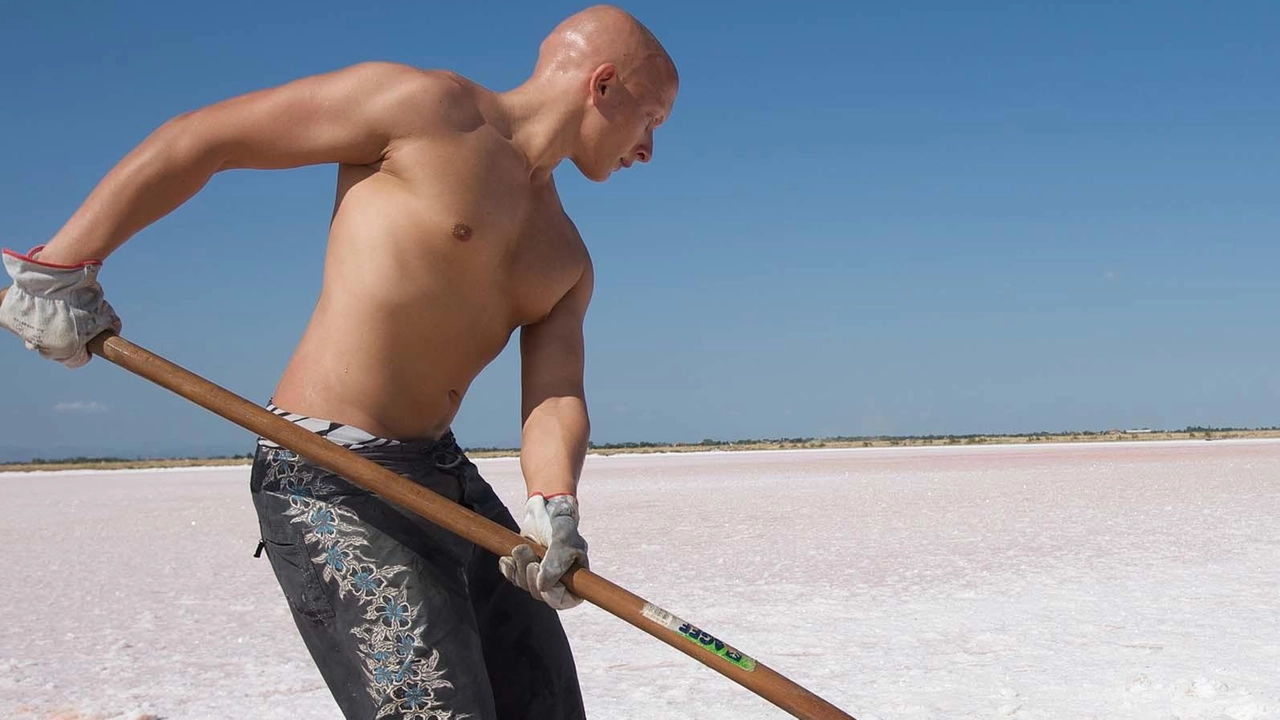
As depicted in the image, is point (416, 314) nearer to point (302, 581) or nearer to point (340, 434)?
point (340, 434)

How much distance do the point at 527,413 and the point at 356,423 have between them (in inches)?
18.4

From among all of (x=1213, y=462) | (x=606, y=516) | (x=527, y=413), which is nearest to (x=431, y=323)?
(x=527, y=413)

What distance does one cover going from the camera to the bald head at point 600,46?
2.39m

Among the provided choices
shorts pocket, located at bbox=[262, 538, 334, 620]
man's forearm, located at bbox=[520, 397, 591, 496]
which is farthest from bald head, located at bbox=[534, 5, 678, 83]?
shorts pocket, located at bbox=[262, 538, 334, 620]

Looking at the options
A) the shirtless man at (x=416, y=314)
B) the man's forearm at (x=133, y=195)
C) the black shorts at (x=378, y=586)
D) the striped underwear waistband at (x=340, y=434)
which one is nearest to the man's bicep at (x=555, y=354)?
the shirtless man at (x=416, y=314)

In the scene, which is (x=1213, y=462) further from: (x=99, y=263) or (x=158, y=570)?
(x=99, y=263)

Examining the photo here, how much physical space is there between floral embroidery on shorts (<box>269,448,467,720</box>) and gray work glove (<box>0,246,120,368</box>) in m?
0.52

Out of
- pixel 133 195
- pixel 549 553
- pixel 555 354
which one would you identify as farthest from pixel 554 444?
pixel 133 195

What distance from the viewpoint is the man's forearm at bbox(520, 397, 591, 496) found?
8.04 feet

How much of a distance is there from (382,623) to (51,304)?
80 cm

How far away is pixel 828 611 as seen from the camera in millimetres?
6555

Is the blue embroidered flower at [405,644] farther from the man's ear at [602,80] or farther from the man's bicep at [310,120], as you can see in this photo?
the man's ear at [602,80]

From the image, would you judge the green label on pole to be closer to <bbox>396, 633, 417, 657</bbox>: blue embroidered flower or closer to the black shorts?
the black shorts

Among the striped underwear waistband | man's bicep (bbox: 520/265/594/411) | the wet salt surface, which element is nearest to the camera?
the striped underwear waistband
